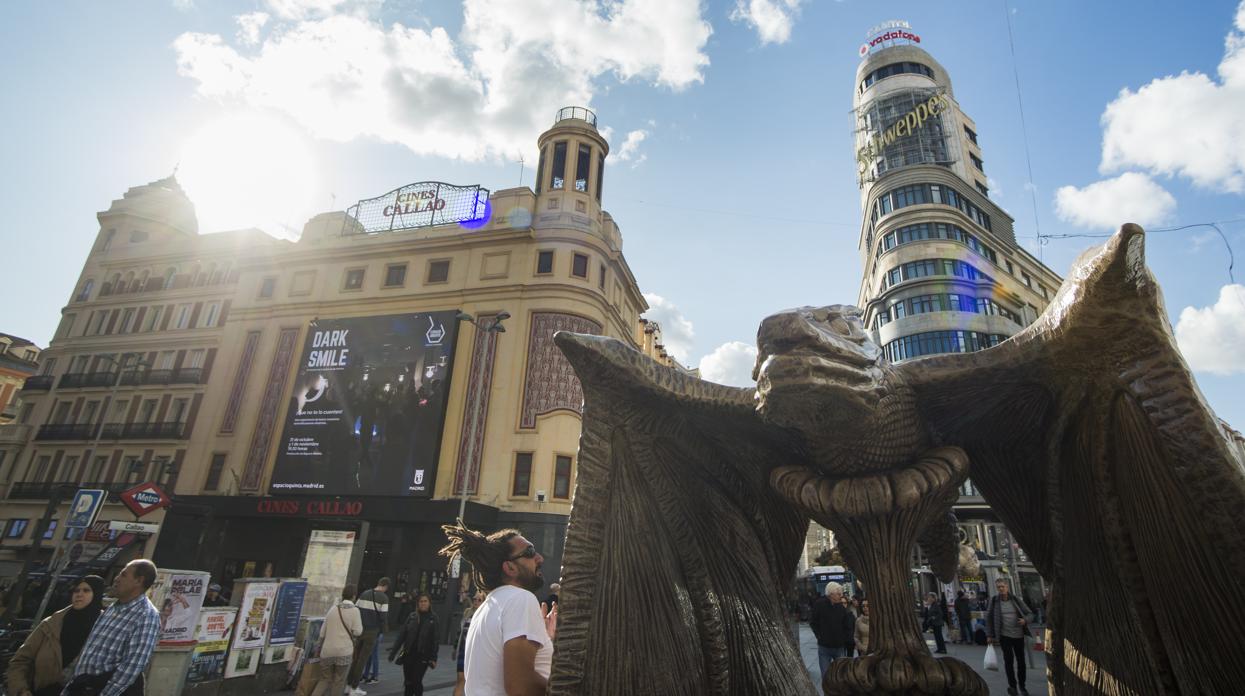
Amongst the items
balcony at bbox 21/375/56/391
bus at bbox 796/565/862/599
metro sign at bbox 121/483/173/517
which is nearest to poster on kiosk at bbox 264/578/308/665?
metro sign at bbox 121/483/173/517

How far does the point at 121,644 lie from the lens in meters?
3.40

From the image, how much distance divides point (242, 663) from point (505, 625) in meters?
7.09

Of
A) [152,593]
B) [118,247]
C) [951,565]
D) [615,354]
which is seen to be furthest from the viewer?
[118,247]

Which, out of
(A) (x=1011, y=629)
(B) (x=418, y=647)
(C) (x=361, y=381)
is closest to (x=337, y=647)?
(B) (x=418, y=647)

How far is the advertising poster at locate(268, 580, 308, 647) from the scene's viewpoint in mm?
7980

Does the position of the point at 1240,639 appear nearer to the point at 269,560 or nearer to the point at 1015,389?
the point at 1015,389

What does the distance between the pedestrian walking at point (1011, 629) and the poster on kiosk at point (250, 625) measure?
29.6 feet

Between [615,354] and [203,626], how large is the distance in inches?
298

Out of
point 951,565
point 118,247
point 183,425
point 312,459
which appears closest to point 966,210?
point 312,459

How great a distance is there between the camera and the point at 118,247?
32.2 m

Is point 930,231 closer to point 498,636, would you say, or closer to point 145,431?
point 498,636

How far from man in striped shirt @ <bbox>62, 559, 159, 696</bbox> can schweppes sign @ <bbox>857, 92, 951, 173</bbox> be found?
38197 millimetres

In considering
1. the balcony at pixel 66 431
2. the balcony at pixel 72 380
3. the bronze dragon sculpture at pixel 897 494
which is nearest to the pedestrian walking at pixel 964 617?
the bronze dragon sculpture at pixel 897 494

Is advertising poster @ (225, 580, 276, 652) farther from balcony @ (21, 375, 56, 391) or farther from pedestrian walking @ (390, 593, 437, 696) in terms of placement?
balcony @ (21, 375, 56, 391)
